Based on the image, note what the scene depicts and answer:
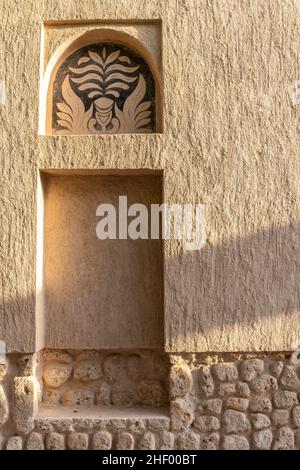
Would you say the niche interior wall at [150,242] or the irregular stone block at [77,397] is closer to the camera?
the niche interior wall at [150,242]

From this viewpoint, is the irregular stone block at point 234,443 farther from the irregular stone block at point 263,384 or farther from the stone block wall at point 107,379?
the stone block wall at point 107,379

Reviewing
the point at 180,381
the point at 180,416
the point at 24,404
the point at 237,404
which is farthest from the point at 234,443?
the point at 24,404

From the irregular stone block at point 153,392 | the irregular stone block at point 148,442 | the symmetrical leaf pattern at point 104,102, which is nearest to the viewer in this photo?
the irregular stone block at point 148,442

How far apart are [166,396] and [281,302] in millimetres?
1031

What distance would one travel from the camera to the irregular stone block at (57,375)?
10.2 ft

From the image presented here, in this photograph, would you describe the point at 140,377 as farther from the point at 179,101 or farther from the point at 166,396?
the point at 179,101

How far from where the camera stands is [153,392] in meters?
3.11

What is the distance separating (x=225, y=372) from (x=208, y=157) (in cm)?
146

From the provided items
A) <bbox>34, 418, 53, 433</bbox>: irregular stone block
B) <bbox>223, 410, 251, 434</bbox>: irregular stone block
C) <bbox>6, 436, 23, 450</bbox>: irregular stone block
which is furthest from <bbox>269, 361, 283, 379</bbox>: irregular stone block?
<bbox>6, 436, 23, 450</bbox>: irregular stone block

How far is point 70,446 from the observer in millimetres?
2928

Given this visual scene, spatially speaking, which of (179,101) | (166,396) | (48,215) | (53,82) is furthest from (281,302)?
(53,82)

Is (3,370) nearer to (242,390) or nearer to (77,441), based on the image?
(77,441)

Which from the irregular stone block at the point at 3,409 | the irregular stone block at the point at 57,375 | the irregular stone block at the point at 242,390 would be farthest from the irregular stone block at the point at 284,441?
the irregular stone block at the point at 3,409

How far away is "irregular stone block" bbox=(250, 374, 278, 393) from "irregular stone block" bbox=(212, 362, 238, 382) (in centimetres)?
13
